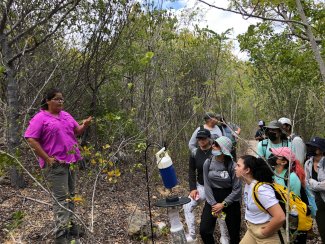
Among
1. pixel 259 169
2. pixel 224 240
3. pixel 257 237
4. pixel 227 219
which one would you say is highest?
pixel 259 169

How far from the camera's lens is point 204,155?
A: 14.4ft

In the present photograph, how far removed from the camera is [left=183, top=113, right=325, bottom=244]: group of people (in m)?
2.86

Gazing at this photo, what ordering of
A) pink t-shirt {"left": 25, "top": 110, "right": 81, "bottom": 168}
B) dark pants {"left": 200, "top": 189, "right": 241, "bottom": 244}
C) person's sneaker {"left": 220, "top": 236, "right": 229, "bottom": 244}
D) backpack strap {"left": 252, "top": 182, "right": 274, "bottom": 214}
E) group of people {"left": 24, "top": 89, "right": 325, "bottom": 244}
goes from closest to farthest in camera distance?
backpack strap {"left": 252, "top": 182, "right": 274, "bottom": 214}
group of people {"left": 24, "top": 89, "right": 325, "bottom": 244}
pink t-shirt {"left": 25, "top": 110, "right": 81, "bottom": 168}
dark pants {"left": 200, "top": 189, "right": 241, "bottom": 244}
person's sneaker {"left": 220, "top": 236, "right": 229, "bottom": 244}

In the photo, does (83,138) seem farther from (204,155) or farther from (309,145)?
(309,145)

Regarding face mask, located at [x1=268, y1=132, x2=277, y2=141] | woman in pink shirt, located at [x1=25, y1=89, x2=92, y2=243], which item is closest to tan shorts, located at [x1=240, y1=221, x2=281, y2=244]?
face mask, located at [x1=268, y1=132, x2=277, y2=141]

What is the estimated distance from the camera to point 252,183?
116 inches

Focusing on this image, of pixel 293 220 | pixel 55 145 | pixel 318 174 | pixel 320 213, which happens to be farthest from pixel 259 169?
pixel 55 145

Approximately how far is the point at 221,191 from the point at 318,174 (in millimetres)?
1012

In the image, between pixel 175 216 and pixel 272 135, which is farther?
pixel 272 135

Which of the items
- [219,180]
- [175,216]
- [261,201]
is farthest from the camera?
[219,180]

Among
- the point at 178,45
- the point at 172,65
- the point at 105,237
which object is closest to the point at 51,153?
the point at 105,237

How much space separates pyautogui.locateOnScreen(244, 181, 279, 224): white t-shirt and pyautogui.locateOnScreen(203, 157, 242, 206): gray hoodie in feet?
2.70

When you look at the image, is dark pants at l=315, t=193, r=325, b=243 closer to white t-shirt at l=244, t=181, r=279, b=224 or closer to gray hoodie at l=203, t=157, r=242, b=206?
gray hoodie at l=203, t=157, r=242, b=206

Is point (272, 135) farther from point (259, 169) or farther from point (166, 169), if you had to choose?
point (166, 169)
